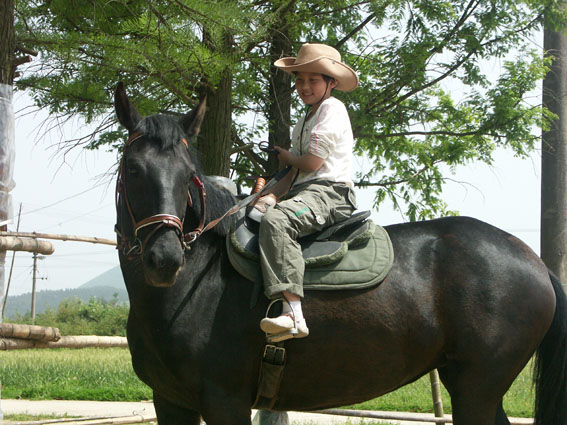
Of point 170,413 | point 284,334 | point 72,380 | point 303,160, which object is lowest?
point 72,380

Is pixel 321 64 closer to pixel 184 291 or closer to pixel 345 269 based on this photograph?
pixel 345 269

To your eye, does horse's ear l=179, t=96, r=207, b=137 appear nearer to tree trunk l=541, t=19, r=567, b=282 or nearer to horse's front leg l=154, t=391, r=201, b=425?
horse's front leg l=154, t=391, r=201, b=425

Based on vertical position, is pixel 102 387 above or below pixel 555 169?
below

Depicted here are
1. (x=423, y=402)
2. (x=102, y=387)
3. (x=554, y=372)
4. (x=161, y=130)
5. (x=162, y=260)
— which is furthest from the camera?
(x=102, y=387)

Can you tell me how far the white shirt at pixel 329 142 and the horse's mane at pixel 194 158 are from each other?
0.46 metres

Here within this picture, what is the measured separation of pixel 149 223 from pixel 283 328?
82 cm

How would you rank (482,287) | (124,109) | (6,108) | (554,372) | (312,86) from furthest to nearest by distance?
1. (6,108)
2. (312,86)
3. (554,372)
4. (482,287)
5. (124,109)

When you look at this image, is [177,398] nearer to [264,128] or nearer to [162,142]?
[162,142]

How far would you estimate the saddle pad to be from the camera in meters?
3.41

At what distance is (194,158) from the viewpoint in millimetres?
3439

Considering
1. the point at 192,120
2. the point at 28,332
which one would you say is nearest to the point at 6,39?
the point at 28,332

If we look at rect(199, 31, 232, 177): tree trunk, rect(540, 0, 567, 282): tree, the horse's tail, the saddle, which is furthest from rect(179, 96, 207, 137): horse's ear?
rect(540, 0, 567, 282): tree

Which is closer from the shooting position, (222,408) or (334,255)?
(222,408)

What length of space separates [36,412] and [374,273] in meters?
5.42
